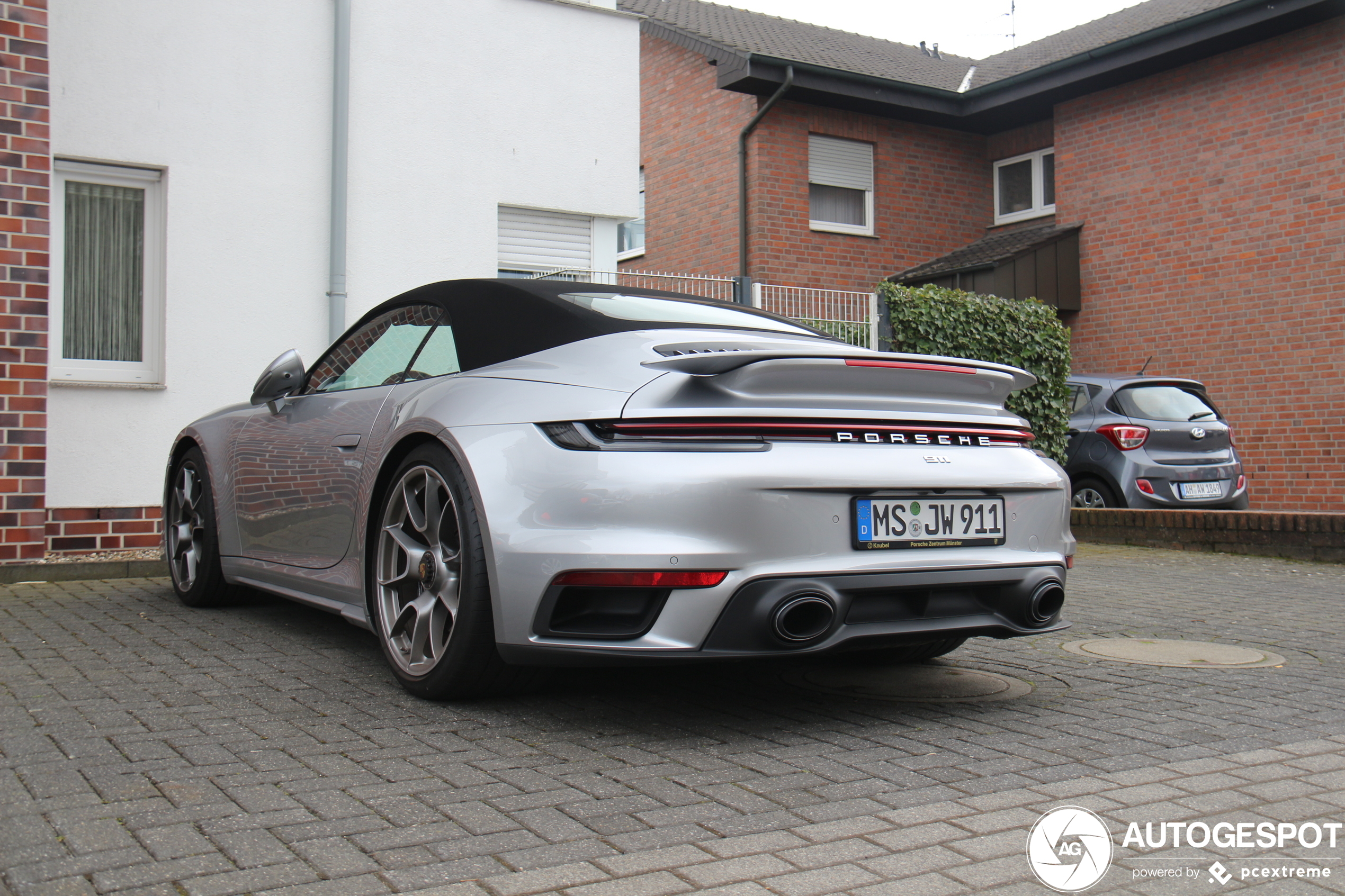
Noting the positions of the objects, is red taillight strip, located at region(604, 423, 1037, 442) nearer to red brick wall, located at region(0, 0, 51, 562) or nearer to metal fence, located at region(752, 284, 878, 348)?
red brick wall, located at region(0, 0, 51, 562)

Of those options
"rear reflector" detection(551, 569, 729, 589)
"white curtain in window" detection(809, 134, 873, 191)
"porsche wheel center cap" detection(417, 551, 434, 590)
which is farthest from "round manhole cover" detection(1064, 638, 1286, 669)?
"white curtain in window" detection(809, 134, 873, 191)

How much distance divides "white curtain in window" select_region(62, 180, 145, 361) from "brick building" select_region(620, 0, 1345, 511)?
10055 millimetres

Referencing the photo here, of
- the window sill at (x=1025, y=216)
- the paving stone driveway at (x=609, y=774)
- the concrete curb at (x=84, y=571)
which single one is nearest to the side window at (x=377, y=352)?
the paving stone driveway at (x=609, y=774)

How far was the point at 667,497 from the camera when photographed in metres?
3.12

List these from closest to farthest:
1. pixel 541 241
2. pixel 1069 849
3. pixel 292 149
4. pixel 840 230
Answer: pixel 1069 849, pixel 292 149, pixel 541 241, pixel 840 230

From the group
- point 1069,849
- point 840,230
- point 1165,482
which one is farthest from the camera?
point 840,230

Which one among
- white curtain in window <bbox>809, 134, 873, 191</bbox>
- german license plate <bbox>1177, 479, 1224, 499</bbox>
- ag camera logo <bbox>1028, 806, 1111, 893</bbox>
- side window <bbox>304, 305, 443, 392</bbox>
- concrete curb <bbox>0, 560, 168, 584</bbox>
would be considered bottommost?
ag camera logo <bbox>1028, 806, 1111, 893</bbox>

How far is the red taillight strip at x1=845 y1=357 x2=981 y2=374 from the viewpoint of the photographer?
135 inches

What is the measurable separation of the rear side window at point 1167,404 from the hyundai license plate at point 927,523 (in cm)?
835

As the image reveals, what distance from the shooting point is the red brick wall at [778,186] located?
17.2 meters

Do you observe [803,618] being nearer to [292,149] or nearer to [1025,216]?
[292,149]

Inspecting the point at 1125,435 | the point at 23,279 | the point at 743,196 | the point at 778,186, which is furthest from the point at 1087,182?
the point at 23,279

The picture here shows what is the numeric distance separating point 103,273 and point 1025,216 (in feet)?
46.4

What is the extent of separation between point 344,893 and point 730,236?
15.8m
